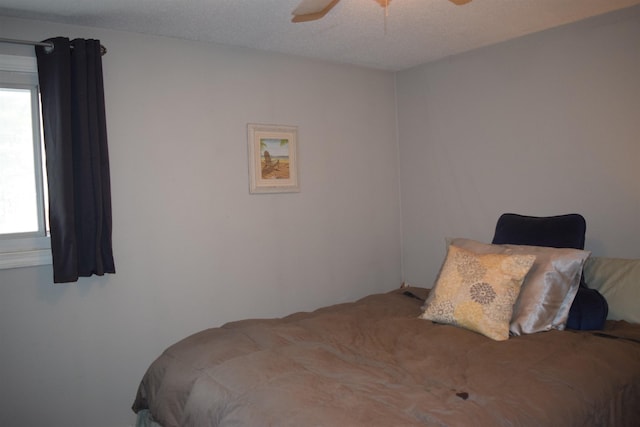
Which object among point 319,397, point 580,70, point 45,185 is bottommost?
point 319,397

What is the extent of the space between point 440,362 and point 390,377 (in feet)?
0.83

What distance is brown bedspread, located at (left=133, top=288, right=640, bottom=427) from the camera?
4.90ft

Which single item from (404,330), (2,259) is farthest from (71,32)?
(404,330)

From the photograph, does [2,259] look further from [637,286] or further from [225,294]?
[637,286]

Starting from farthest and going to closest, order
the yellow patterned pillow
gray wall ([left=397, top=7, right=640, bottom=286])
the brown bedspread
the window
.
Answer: gray wall ([left=397, top=7, right=640, bottom=286])
the window
the yellow patterned pillow
the brown bedspread

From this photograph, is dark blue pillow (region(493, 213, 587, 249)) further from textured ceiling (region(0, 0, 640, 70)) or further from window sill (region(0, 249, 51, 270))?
window sill (region(0, 249, 51, 270))

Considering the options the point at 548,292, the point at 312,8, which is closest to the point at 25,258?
the point at 312,8

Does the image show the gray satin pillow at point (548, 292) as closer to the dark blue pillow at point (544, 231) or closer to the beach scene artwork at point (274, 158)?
the dark blue pillow at point (544, 231)

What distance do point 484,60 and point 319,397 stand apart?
9.13ft

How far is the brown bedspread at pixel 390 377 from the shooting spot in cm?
149

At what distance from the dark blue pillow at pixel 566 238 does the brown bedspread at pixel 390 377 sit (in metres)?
0.10

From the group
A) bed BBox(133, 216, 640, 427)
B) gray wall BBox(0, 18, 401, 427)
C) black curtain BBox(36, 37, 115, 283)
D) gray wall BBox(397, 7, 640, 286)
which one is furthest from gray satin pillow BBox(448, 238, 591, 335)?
black curtain BBox(36, 37, 115, 283)

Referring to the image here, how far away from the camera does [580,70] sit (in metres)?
2.94

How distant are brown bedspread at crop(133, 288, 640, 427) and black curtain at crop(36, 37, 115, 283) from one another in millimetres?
835
